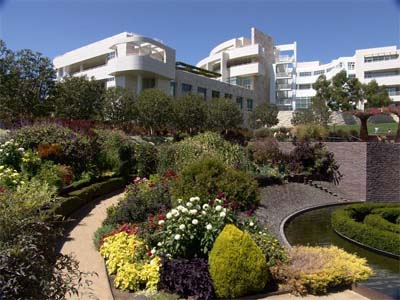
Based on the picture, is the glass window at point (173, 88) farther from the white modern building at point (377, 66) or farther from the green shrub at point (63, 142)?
the white modern building at point (377, 66)

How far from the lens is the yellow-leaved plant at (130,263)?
622 cm

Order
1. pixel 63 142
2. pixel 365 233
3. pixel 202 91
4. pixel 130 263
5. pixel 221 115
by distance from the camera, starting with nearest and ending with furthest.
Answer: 1. pixel 130 263
2. pixel 365 233
3. pixel 63 142
4. pixel 221 115
5. pixel 202 91

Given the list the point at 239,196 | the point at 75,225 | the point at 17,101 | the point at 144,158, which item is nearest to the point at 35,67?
the point at 17,101

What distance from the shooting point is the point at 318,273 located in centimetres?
645

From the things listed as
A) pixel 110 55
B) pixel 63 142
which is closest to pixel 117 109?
pixel 63 142

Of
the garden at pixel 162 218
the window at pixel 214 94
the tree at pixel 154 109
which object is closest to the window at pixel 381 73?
the window at pixel 214 94

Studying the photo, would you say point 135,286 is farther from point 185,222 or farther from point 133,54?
point 133,54

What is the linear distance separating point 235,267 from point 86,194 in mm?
8287

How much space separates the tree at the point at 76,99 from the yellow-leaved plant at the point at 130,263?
78.0 ft

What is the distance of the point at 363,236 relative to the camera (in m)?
10.2

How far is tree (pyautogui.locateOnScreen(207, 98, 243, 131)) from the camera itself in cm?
3716

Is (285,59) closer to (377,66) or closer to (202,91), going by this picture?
(377,66)

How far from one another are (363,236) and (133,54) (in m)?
40.0

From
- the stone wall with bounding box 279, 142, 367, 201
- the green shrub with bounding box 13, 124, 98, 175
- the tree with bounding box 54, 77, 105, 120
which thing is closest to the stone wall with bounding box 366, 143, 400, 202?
the stone wall with bounding box 279, 142, 367, 201
